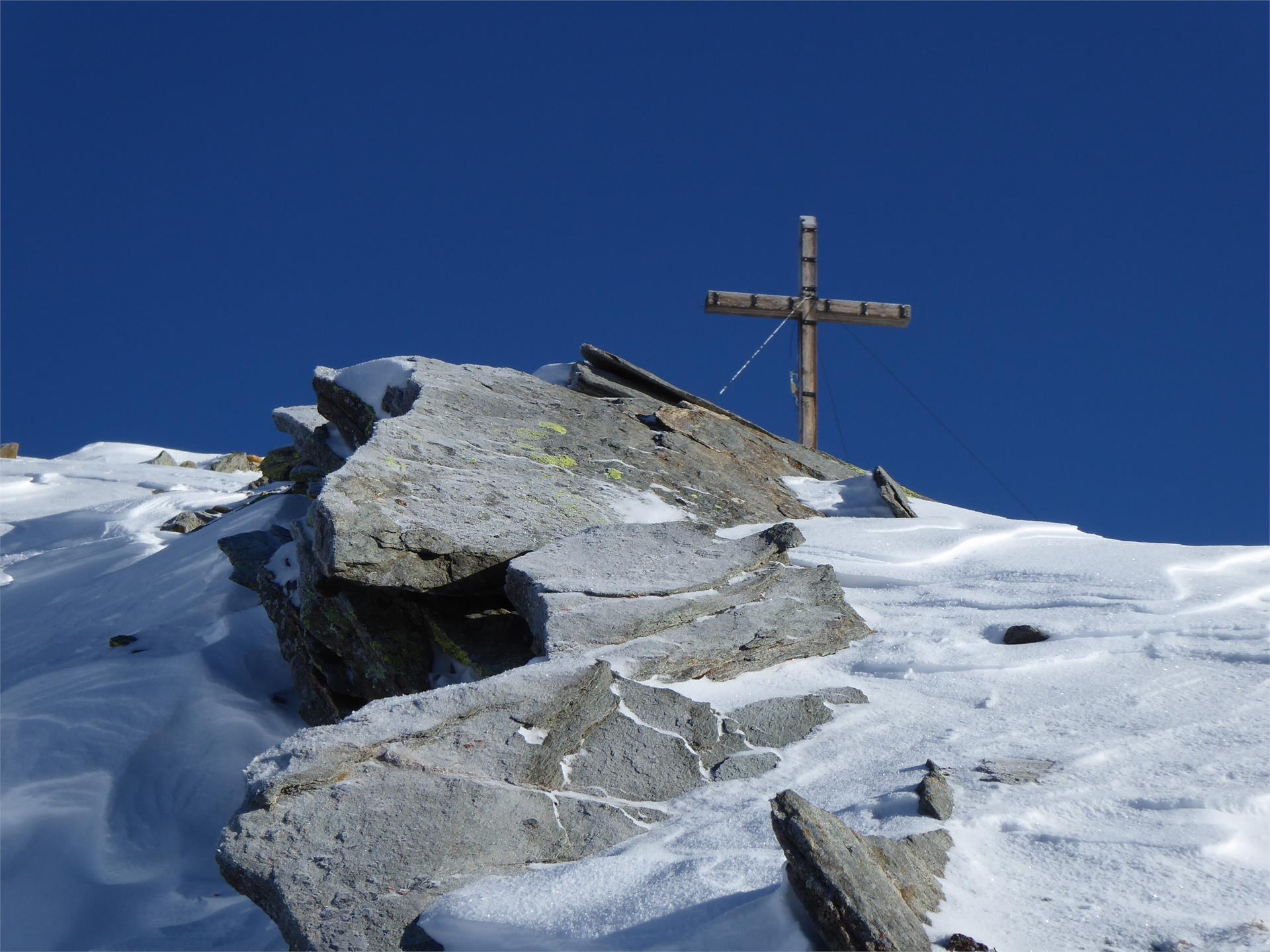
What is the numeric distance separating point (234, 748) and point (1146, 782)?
437 cm

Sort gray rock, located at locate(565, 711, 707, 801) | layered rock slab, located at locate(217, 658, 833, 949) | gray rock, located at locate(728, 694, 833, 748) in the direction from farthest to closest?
gray rock, located at locate(728, 694, 833, 748), gray rock, located at locate(565, 711, 707, 801), layered rock slab, located at locate(217, 658, 833, 949)

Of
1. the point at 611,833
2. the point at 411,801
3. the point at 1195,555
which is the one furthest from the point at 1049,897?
the point at 1195,555

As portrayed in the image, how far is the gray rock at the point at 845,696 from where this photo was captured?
14.6 feet

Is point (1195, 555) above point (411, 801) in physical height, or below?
above

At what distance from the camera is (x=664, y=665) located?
14.7ft

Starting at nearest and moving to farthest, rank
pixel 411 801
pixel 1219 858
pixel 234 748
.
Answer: pixel 1219 858 < pixel 411 801 < pixel 234 748

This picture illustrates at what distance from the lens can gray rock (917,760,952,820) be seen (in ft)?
10.8

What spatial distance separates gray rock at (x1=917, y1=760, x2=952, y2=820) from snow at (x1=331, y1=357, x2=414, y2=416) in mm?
4665

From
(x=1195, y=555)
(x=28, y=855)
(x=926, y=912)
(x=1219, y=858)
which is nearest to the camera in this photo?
(x=926, y=912)

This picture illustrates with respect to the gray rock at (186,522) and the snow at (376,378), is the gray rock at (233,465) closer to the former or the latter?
the gray rock at (186,522)

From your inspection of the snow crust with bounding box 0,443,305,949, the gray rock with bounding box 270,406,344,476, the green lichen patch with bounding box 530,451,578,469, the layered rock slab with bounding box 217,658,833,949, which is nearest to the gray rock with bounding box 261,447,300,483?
the snow crust with bounding box 0,443,305,949

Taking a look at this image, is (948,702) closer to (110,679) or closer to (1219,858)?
(1219,858)

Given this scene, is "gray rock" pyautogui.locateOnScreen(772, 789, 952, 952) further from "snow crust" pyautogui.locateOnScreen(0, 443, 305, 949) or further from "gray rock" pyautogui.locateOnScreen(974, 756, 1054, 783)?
"snow crust" pyautogui.locateOnScreen(0, 443, 305, 949)

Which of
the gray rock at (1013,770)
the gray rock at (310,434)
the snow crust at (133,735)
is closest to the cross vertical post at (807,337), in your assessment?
the gray rock at (310,434)
